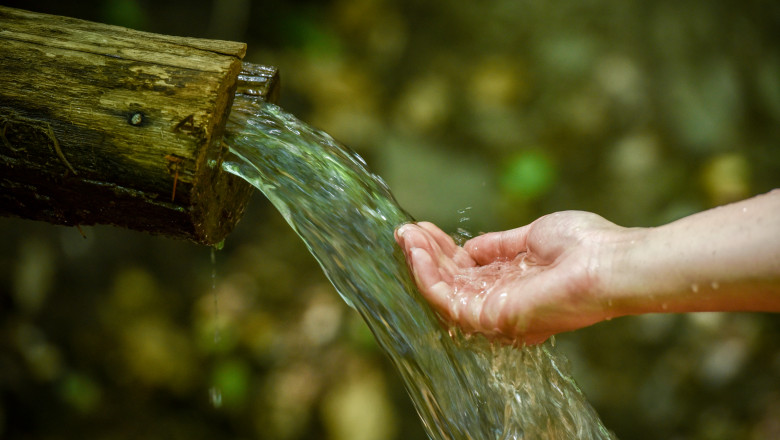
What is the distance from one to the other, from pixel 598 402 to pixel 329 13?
9.48 ft

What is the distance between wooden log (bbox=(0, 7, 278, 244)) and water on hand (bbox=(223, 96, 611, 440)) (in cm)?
23

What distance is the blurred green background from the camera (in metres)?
3.37

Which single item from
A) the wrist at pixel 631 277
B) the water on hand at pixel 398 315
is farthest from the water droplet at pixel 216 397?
the wrist at pixel 631 277

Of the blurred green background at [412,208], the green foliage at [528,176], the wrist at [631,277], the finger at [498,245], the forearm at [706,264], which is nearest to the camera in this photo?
the forearm at [706,264]

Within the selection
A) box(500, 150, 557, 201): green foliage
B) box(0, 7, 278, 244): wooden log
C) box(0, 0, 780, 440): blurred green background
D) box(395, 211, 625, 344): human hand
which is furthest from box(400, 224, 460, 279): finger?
box(500, 150, 557, 201): green foliage

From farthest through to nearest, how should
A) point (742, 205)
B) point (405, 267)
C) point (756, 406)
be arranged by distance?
point (756, 406) < point (405, 267) < point (742, 205)

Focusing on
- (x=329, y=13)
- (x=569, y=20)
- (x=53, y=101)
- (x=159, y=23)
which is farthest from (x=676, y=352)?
(x=159, y=23)

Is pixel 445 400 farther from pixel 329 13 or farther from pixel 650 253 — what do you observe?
pixel 329 13

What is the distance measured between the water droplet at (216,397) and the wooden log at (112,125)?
2164 millimetres

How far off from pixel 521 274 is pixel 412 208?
2.10m

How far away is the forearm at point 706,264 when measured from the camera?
1.24 m

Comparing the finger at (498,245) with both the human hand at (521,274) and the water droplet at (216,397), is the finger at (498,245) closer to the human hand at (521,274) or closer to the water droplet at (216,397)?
the human hand at (521,274)

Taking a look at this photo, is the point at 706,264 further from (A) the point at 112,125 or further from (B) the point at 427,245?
(A) the point at 112,125

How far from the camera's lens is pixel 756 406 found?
328cm
